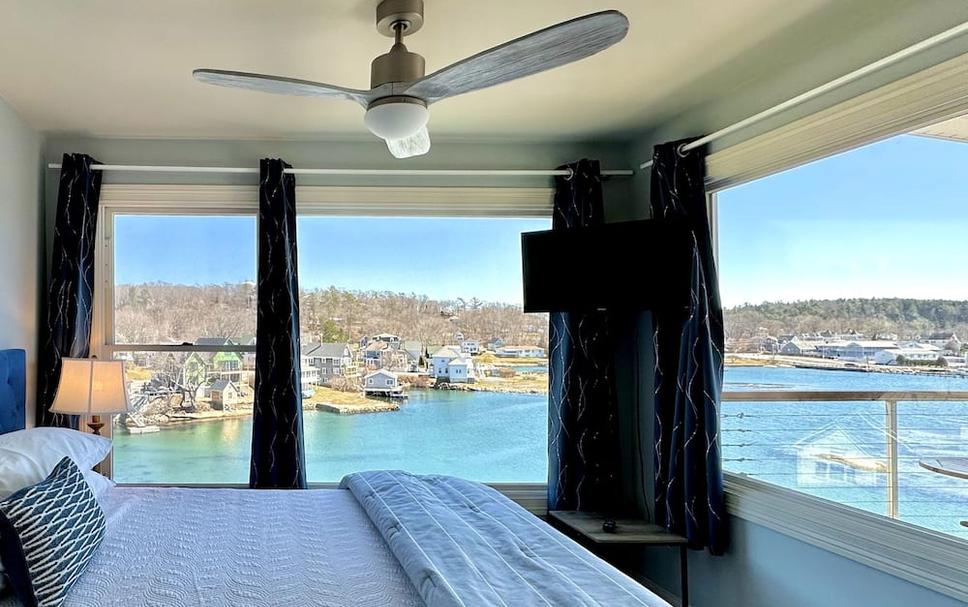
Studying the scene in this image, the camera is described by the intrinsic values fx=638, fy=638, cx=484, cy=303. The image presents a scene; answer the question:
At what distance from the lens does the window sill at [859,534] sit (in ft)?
6.27

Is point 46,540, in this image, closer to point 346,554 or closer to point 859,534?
point 346,554

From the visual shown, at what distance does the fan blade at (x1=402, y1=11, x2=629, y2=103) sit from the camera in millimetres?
1563

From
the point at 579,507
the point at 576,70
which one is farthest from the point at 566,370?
the point at 576,70

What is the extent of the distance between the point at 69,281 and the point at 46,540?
2129 millimetres

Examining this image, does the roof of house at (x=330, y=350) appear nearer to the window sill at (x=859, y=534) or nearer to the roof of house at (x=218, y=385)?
the roof of house at (x=218, y=385)

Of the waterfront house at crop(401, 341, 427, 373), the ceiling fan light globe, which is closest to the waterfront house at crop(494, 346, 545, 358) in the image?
the waterfront house at crop(401, 341, 427, 373)

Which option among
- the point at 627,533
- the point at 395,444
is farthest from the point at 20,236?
the point at 627,533

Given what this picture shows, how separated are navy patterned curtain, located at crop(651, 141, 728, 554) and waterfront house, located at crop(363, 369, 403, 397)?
1.44m

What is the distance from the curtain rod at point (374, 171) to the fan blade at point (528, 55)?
4.85 ft

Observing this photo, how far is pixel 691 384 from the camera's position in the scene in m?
2.85

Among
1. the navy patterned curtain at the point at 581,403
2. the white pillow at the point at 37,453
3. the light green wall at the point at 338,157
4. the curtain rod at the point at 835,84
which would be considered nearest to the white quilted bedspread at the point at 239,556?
the white pillow at the point at 37,453

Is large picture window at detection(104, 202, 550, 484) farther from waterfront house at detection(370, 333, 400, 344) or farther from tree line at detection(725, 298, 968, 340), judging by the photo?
tree line at detection(725, 298, 968, 340)

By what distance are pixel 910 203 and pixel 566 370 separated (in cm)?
177

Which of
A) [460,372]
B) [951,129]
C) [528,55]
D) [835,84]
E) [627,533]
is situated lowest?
[627,533]
